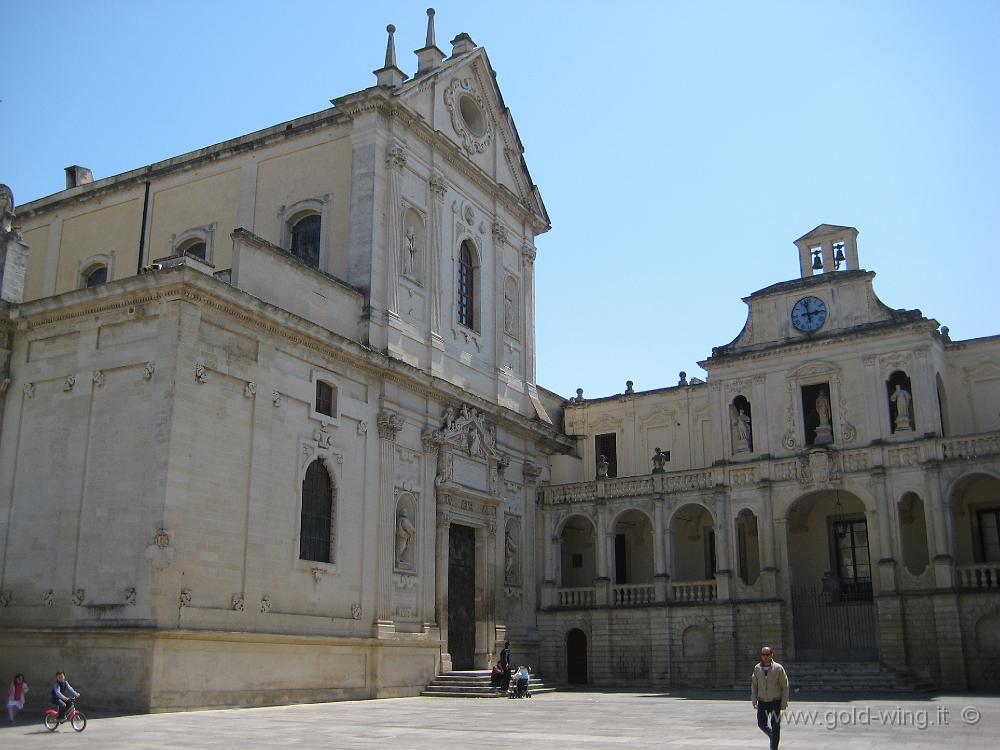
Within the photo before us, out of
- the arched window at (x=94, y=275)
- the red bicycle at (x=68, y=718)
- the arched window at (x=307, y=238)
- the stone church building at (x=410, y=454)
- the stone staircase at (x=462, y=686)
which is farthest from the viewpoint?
the arched window at (x=94, y=275)

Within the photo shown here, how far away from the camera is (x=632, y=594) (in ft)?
109

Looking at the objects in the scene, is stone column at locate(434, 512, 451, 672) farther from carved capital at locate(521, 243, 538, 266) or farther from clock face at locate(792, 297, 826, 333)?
clock face at locate(792, 297, 826, 333)

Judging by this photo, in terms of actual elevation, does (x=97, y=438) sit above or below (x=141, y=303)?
below

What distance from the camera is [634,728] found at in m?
17.3

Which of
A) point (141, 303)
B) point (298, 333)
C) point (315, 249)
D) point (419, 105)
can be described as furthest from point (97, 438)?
point (419, 105)

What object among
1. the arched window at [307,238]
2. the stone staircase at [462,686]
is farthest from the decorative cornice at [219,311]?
the stone staircase at [462,686]

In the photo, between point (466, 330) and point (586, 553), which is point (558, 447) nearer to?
point (586, 553)

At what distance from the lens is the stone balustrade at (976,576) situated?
90.4 ft

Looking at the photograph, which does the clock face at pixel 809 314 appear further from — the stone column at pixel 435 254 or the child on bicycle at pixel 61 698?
the child on bicycle at pixel 61 698

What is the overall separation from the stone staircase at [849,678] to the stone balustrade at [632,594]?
5.30m

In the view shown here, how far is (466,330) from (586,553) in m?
10.4

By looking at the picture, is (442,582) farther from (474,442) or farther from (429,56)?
(429,56)

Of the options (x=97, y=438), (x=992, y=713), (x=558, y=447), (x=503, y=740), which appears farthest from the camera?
(x=558, y=447)

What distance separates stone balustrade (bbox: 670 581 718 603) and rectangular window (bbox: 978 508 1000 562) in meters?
8.01
